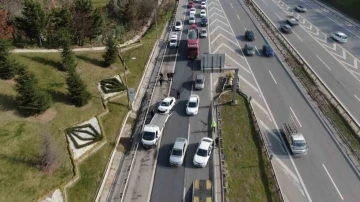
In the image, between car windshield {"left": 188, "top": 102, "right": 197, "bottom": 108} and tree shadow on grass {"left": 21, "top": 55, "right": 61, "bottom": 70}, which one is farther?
tree shadow on grass {"left": 21, "top": 55, "right": 61, "bottom": 70}

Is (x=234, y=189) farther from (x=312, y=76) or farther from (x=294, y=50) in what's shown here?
(x=294, y=50)

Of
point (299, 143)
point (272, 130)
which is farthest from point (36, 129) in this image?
point (299, 143)

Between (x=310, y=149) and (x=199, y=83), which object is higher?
(x=199, y=83)

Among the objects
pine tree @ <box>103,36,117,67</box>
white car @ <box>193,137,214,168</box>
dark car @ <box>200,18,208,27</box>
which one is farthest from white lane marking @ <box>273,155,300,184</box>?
dark car @ <box>200,18,208,27</box>

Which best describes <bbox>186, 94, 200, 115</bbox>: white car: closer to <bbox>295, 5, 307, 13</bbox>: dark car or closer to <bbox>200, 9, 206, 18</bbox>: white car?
<bbox>200, 9, 206, 18</bbox>: white car

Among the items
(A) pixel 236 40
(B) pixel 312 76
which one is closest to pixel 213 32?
(A) pixel 236 40

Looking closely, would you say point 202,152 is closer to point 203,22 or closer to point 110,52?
point 110,52

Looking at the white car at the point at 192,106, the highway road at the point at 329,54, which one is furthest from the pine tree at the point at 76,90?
the highway road at the point at 329,54
